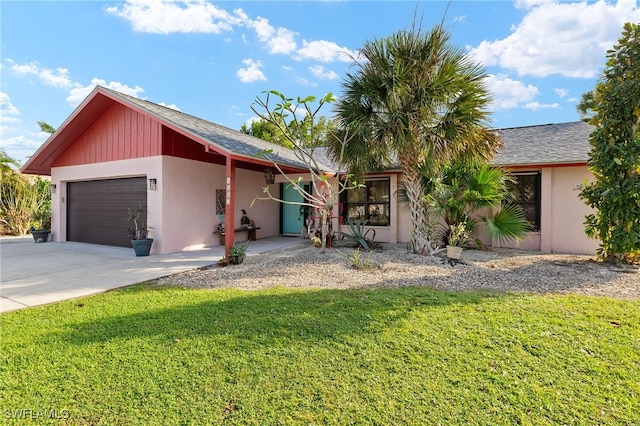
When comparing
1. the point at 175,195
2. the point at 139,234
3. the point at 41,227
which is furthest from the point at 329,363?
the point at 41,227

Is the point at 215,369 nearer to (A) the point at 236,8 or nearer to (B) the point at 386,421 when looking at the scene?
(B) the point at 386,421

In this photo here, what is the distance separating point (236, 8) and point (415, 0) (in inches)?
206

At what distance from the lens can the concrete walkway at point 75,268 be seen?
5095mm

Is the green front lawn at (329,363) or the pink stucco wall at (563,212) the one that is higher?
the pink stucco wall at (563,212)

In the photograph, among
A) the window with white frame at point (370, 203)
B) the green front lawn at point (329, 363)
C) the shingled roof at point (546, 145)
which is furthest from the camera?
the window with white frame at point (370, 203)

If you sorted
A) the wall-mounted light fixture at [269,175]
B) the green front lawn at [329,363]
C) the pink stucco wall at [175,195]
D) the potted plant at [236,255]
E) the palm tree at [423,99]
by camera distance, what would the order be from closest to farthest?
the green front lawn at [329,363]
the palm tree at [423,99]
the potted plant at [236,255]
the pink stucco wall at [175,195]
the wall-mounted light fixture at [269,175]

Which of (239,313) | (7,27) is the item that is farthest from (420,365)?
(7,27)

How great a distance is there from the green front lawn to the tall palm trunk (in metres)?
3.83

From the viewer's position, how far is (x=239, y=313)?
3898mm

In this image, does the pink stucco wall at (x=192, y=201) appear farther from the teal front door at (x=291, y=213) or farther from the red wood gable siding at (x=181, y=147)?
the teal front door at (x=291, y=213)

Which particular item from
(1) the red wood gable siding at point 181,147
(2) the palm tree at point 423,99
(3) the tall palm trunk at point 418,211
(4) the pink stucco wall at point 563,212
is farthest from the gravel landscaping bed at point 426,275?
(1) the red wood gable siding at point 181,147

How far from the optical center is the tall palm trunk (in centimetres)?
802

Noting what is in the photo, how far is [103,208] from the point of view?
1090 centimetres

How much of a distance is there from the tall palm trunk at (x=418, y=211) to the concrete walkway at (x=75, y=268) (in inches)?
167
